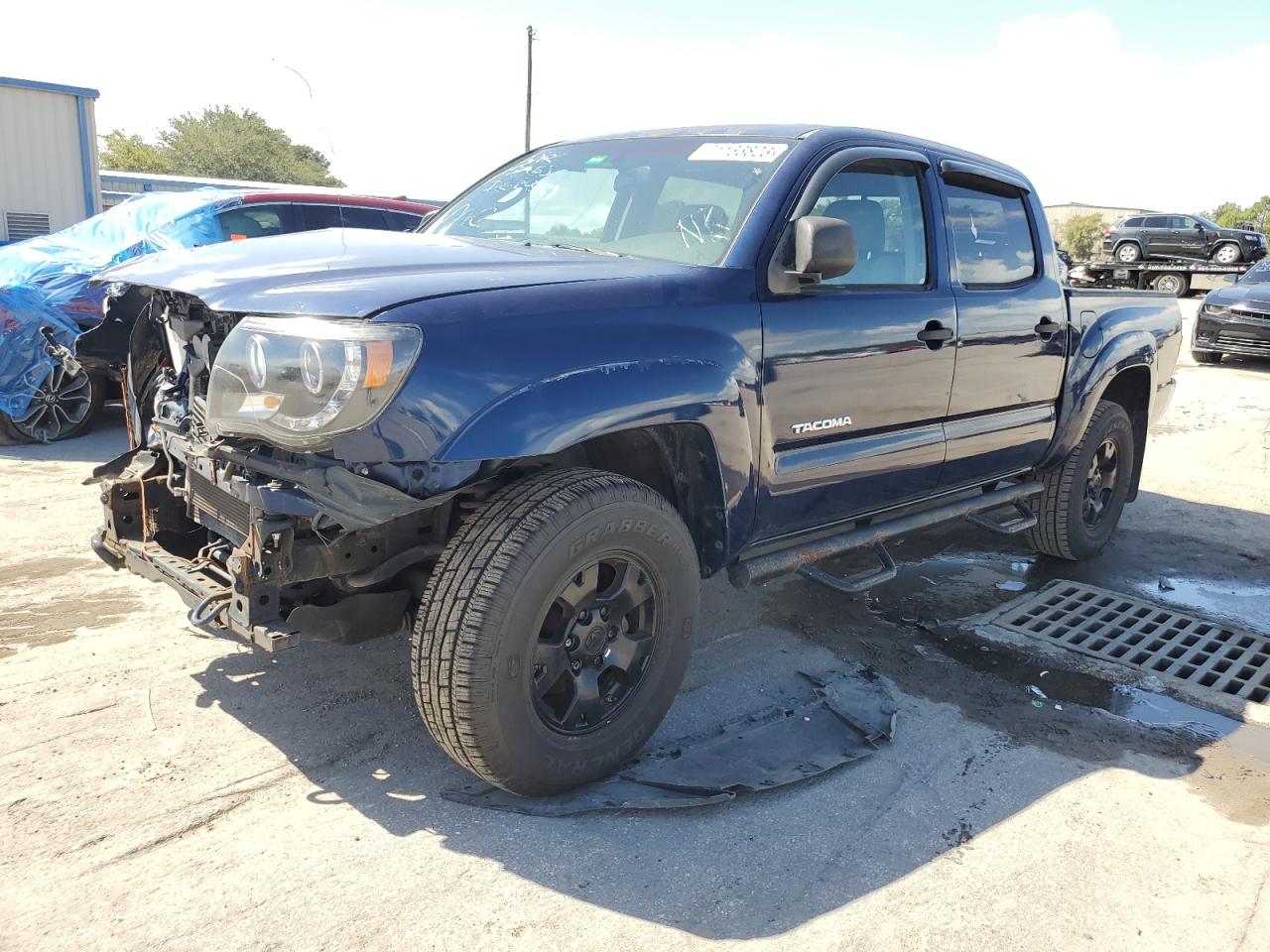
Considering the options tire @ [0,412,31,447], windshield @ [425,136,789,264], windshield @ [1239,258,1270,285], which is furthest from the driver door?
windshield @ [1239,258,1270,285]

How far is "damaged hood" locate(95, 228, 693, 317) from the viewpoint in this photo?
2.50m

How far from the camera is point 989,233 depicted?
4.30 metres

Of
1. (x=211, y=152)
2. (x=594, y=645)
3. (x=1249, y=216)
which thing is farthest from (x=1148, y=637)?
(x=1249, y=216)

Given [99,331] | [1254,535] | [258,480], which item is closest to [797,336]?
[258,480]

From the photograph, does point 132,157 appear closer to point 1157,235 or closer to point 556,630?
point 1157,235

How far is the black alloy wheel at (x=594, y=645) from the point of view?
275 cm

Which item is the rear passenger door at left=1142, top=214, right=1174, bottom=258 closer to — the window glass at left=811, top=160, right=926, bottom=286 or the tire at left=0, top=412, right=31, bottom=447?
the window glass at left=811, top=160, right=926, bottom=286

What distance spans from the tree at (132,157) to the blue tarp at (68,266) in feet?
126

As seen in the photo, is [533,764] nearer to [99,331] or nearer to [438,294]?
[438,294]

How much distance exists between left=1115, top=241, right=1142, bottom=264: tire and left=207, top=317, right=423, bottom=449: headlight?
96.0 feet

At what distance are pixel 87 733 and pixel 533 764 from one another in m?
1.42

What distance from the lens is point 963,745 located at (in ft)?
10.9

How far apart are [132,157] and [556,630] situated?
46.6 metres

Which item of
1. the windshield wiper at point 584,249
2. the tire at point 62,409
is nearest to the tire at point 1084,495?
the windshield wiper at point 584,249
